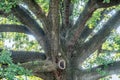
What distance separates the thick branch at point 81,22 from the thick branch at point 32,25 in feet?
2.05

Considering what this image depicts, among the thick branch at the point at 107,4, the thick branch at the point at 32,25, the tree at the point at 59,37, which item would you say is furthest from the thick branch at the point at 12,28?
the thick branch at the point at 107,4

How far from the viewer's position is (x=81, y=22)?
25.5 feet

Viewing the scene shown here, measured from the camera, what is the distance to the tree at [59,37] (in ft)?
23.9

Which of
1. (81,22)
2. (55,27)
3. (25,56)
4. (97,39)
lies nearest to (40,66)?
(25,56)

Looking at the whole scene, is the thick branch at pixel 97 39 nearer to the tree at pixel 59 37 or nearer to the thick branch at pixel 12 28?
the tree at pixel 59 37

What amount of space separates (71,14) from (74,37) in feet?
3.15

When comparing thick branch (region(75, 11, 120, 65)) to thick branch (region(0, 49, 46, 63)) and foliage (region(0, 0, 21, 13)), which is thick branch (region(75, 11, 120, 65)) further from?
foliage (region(0, 0, 21, 13))

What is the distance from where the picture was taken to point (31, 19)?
7.95 metres

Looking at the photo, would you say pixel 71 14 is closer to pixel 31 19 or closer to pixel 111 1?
pixel 31 19

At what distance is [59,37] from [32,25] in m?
0.78

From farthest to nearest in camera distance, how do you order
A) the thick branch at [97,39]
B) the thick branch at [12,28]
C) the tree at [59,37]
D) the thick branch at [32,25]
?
the thick branch at [97,39] → the thick branch at [12,28] → the thick branch at [32,25] → the tree at [59,37]

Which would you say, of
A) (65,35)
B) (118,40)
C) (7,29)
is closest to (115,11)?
(118,40)

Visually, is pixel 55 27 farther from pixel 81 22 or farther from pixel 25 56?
pixel 25 56

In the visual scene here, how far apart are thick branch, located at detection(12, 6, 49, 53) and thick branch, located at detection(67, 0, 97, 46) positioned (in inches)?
24.6
